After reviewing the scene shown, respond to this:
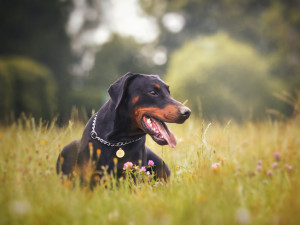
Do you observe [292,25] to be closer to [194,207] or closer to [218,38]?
[218,38]

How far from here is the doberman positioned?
8.43ft

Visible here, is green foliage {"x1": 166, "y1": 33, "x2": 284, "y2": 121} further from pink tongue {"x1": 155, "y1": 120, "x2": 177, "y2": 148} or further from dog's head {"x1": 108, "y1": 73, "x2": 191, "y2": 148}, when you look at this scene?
pink tongue {"x1": 155, "y1": 120, "x2": 177, "y2": 148}

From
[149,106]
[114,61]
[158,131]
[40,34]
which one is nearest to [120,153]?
[158,131]

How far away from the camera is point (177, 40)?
23484mm

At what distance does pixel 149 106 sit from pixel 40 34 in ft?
52.7

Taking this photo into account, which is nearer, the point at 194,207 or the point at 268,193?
the point at 194,207

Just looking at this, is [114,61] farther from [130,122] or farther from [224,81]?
[130,122]

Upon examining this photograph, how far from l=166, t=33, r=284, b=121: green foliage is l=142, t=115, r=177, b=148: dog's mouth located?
8264 millimetres

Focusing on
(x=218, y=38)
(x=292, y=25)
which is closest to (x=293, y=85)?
(x=218, y=38)

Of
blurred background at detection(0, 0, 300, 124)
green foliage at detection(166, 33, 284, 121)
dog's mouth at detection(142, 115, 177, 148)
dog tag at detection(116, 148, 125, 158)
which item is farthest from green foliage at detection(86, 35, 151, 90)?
dog tag at detection(116, 148, 125, 158)

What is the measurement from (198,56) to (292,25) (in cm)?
851

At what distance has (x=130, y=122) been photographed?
268 centimetres

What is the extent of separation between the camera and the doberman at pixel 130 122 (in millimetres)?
2568

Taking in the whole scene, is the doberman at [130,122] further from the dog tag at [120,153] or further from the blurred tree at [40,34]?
the blurred tree at [40,34]
